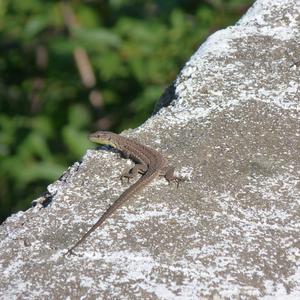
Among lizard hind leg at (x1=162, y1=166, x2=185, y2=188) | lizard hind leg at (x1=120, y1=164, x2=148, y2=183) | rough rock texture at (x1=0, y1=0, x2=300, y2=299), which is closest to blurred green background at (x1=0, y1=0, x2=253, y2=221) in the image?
rough rock texture at (x1=0, y1=0, x2=300, y2=299)

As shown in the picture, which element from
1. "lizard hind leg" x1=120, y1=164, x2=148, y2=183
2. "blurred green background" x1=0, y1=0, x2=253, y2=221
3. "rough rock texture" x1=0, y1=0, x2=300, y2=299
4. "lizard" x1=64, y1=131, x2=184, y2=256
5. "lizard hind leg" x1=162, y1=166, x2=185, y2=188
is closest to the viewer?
"rough rock texture" x1=0, y1=0, x2=300, y2=299

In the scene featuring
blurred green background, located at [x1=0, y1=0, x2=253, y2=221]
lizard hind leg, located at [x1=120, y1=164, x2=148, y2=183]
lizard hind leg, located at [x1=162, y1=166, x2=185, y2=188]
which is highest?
lizard hind leg, located at [x1=162, y1=166, x2=185, y2=188]

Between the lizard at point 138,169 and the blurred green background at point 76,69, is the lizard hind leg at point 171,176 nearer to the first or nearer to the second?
the lizard at point 138,169

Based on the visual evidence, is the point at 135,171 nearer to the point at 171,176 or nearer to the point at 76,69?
the point at 171,176

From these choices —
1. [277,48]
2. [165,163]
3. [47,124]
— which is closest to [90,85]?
[47,124]

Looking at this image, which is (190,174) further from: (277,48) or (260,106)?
(277,48)

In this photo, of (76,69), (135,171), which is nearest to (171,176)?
(135,171)

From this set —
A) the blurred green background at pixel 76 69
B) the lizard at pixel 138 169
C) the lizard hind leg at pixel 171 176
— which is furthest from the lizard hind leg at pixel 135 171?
the blurred green background at pixel 76 69

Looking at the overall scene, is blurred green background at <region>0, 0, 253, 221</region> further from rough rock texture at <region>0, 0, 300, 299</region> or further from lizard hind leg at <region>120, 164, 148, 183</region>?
lizard hind leg at <region>120, 164, 148, 183</region>
